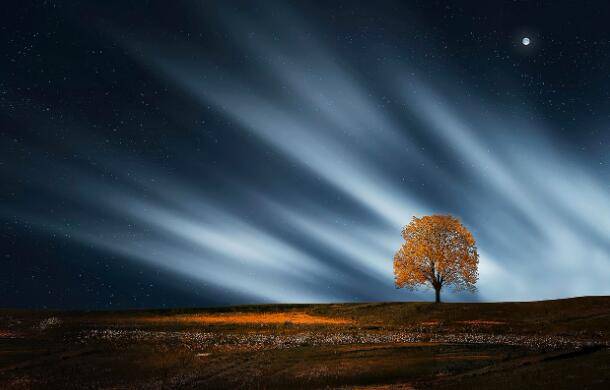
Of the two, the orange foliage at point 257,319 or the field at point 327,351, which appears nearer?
the field at point 327,351

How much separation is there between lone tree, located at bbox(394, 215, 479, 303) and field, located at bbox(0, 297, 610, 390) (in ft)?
27.1

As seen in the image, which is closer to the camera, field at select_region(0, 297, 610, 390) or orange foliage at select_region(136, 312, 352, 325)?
field at select_region(0, 297, 610, 390)

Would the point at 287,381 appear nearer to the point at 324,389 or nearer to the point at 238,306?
the point at 324,389

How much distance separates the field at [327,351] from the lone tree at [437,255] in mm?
8268

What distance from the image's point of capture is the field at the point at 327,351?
2259 centimetres

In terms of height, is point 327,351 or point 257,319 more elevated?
point 257,319

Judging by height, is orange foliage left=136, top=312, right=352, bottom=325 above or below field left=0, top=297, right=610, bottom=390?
above

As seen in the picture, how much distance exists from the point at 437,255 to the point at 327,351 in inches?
1626

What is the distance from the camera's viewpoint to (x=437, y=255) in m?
69.2

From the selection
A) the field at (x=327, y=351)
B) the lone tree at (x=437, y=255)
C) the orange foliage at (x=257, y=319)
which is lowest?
the field at (x=327, y=351)

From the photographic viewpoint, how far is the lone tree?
6900 cm

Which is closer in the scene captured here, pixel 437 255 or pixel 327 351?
pixel 327 351

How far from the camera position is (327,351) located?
1235 inches

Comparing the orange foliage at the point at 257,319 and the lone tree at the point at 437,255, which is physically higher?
the lone tree at the point at 437,255
